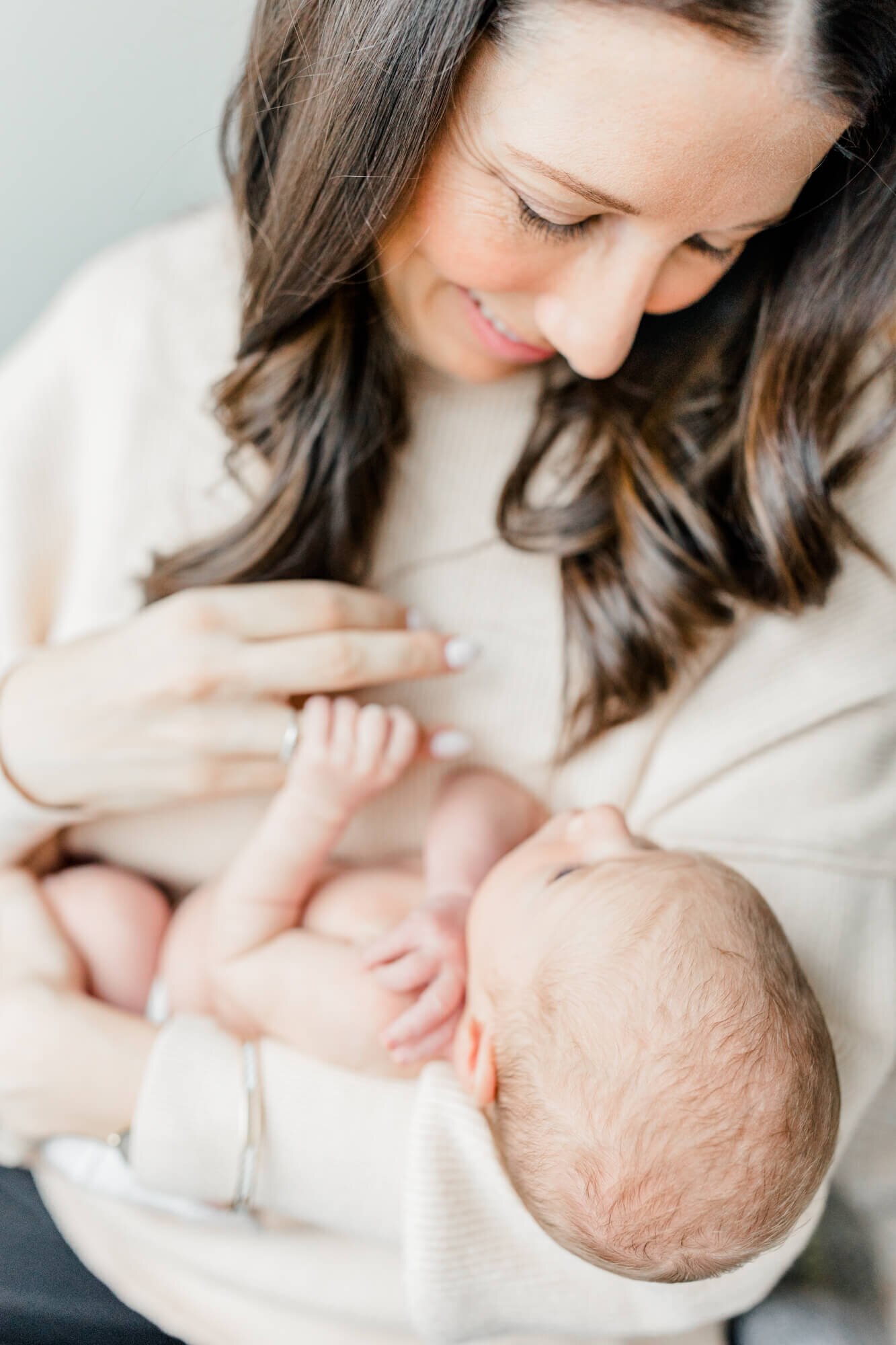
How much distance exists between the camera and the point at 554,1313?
39.8 inches

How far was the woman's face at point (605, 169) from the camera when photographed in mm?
677

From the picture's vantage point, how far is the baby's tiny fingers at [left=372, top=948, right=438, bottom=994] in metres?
1.09

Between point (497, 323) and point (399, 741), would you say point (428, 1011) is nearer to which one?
point (399, 741)

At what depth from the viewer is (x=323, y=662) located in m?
1.04

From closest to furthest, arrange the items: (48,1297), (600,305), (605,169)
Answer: (605,169)
(600,305)
(48,1297)

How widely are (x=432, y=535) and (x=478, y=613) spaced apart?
0.35ft

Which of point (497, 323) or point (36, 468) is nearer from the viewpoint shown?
point (497, 323)

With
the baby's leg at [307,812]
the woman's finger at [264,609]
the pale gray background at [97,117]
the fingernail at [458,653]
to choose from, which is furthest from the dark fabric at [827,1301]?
the pale gray background at [97,117]

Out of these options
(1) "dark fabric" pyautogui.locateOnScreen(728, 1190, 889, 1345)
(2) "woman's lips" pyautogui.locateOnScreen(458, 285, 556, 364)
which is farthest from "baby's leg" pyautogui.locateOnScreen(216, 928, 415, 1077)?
(2) "woman's lips" pyautogui.locateOnScreen(458, 285, 556, 364)

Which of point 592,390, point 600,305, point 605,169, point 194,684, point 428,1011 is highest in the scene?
point 605,169

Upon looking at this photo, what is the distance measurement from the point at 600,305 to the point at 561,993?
0.57 m

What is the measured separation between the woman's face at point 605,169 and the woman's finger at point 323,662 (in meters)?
0.34

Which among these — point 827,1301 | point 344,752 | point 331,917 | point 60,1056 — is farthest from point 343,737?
point 827,1301

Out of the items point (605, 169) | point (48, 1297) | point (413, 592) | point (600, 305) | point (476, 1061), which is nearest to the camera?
point (605, 169)
